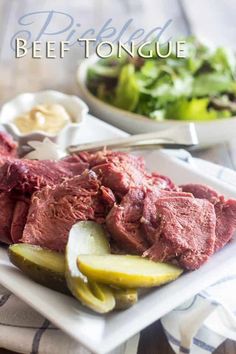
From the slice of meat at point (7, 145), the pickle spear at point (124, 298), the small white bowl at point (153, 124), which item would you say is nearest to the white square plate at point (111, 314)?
the pickle spear at point (124, 298)

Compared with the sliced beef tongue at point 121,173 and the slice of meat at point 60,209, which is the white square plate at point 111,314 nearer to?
the slice of meat at point 60,209

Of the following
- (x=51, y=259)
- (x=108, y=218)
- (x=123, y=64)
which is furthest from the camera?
(x=123, y=64)

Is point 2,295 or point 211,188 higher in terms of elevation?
point 211,188

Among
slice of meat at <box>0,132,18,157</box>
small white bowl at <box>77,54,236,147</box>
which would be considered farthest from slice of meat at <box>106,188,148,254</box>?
small white bowl at <box>77,54,236,147</box>

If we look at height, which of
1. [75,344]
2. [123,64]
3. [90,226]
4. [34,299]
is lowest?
[75,344]

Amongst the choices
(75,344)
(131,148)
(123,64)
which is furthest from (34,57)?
(75,344)

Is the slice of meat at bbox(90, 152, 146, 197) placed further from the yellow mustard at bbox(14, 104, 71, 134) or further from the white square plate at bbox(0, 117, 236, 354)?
the yellow mustard at bbox(14, 104, 71, 134)

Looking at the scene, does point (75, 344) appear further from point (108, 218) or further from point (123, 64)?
point (123, 64)
